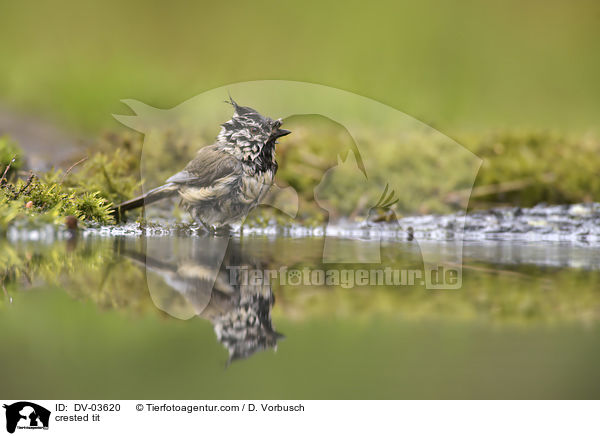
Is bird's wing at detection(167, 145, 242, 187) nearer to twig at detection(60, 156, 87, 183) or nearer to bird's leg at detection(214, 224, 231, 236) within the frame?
bird's leg at detection(214, 224, 231, 236)

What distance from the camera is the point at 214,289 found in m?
1.03

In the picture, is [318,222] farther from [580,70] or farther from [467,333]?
[580,70]

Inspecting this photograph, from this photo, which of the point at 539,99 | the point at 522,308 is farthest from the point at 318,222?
the point at 539,99

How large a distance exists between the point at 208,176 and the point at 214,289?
0.42 metres

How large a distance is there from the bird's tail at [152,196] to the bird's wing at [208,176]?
17mm

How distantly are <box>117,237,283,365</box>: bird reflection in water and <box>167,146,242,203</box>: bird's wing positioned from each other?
16 cm

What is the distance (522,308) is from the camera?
3.21 feet

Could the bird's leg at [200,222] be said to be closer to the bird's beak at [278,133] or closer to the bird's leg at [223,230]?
the bird's leg at [223,230]

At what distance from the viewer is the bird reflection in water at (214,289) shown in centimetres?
93

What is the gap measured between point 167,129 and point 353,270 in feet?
2.45

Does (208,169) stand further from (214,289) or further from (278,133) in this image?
(214,289)

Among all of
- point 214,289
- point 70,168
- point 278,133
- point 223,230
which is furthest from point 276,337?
point 70,168
